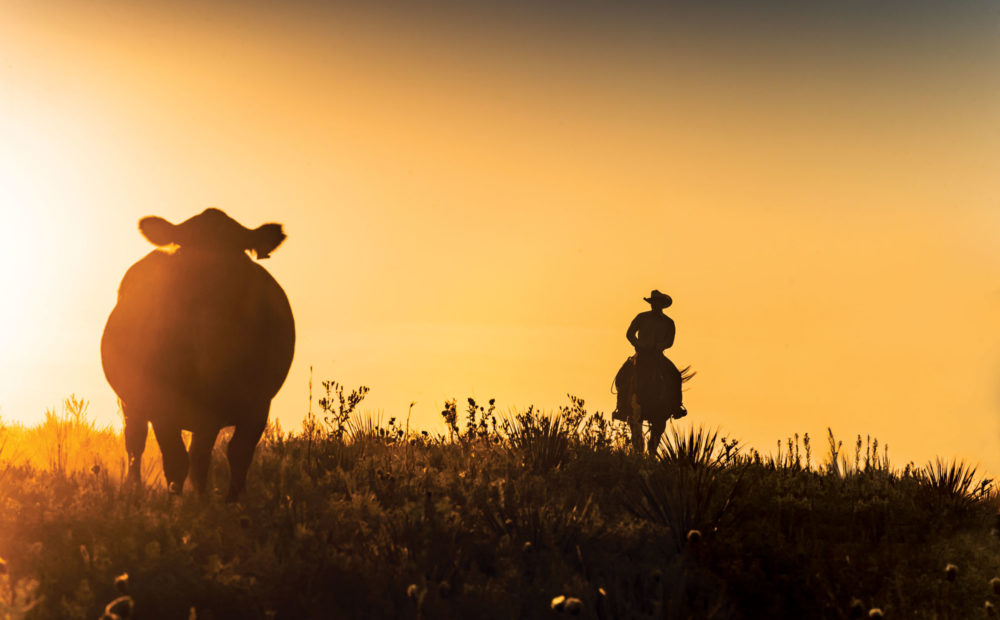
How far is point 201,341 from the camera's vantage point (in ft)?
25.9

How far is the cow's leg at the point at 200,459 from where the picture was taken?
803 cm

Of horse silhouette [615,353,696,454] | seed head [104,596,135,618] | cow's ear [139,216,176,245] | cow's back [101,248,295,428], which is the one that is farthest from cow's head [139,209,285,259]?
horse silhouette [615,353,696,454]

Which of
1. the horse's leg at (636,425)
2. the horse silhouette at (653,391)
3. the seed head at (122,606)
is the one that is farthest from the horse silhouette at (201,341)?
the horse silhouette at (653,391)

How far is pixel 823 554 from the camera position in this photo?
7805 millimetres

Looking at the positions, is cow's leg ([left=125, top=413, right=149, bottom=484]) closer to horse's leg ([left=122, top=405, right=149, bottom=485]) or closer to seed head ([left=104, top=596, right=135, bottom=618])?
horse's leg ([left=122, top=405, right=149, bottom=485])

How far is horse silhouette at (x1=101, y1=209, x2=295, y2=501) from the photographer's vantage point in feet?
25.9

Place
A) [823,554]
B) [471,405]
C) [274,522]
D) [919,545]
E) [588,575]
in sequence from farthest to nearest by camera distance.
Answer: [471,405] → [919,545] → [823,554] → [274,522] → [588,575]

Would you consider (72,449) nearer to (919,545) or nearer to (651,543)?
(651,543)

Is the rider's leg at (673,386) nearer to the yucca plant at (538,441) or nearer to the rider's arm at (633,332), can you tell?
the rider's arm at (633,332)

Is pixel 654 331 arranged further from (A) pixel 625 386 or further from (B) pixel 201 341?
(B) pixel 201 341

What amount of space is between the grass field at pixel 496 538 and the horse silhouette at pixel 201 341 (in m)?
0.54

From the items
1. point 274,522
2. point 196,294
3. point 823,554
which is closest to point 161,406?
point 196,294

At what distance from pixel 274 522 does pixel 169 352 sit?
1.74 m

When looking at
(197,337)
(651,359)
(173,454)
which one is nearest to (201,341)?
(197,337)
